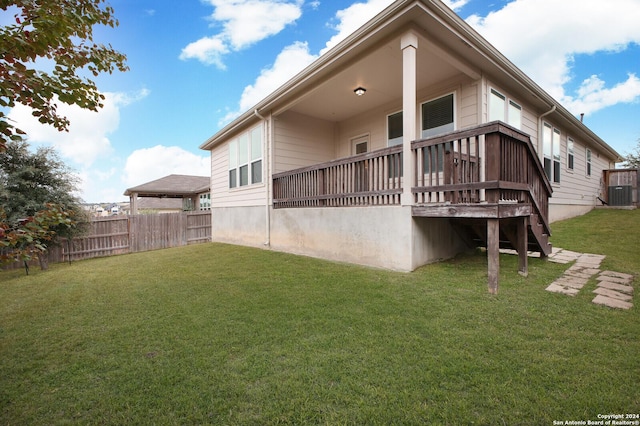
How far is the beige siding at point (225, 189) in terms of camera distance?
939 cm

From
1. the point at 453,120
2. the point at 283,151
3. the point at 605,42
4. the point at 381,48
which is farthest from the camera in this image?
the point at 605,42

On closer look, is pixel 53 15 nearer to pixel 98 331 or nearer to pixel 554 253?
pixel 98 331

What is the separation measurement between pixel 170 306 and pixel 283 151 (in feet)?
19.4

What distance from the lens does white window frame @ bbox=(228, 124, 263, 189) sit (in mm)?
9445

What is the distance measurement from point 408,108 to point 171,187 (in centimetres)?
2093

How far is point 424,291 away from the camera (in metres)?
3.90

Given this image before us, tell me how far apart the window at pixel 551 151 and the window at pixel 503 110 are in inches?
74.9

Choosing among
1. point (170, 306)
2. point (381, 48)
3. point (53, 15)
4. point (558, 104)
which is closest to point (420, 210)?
point (381, 48)

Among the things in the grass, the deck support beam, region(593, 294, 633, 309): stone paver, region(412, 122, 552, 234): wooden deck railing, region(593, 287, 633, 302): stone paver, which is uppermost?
region(412, 122, 552, 234): wooden deck railing

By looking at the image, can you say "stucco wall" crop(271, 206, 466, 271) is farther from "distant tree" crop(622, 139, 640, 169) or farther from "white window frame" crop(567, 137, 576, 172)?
"distant tree" crop(622, 139, 640, 169)

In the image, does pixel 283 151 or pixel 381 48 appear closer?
pixel 381 48

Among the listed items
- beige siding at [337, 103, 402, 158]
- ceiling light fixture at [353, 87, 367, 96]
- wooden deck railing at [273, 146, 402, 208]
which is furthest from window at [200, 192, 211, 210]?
ceiling light fixture at [353, 87, 367, 96]

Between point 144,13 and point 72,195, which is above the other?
point 144,13

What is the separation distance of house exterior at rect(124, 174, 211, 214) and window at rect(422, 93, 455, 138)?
17.3 meters
